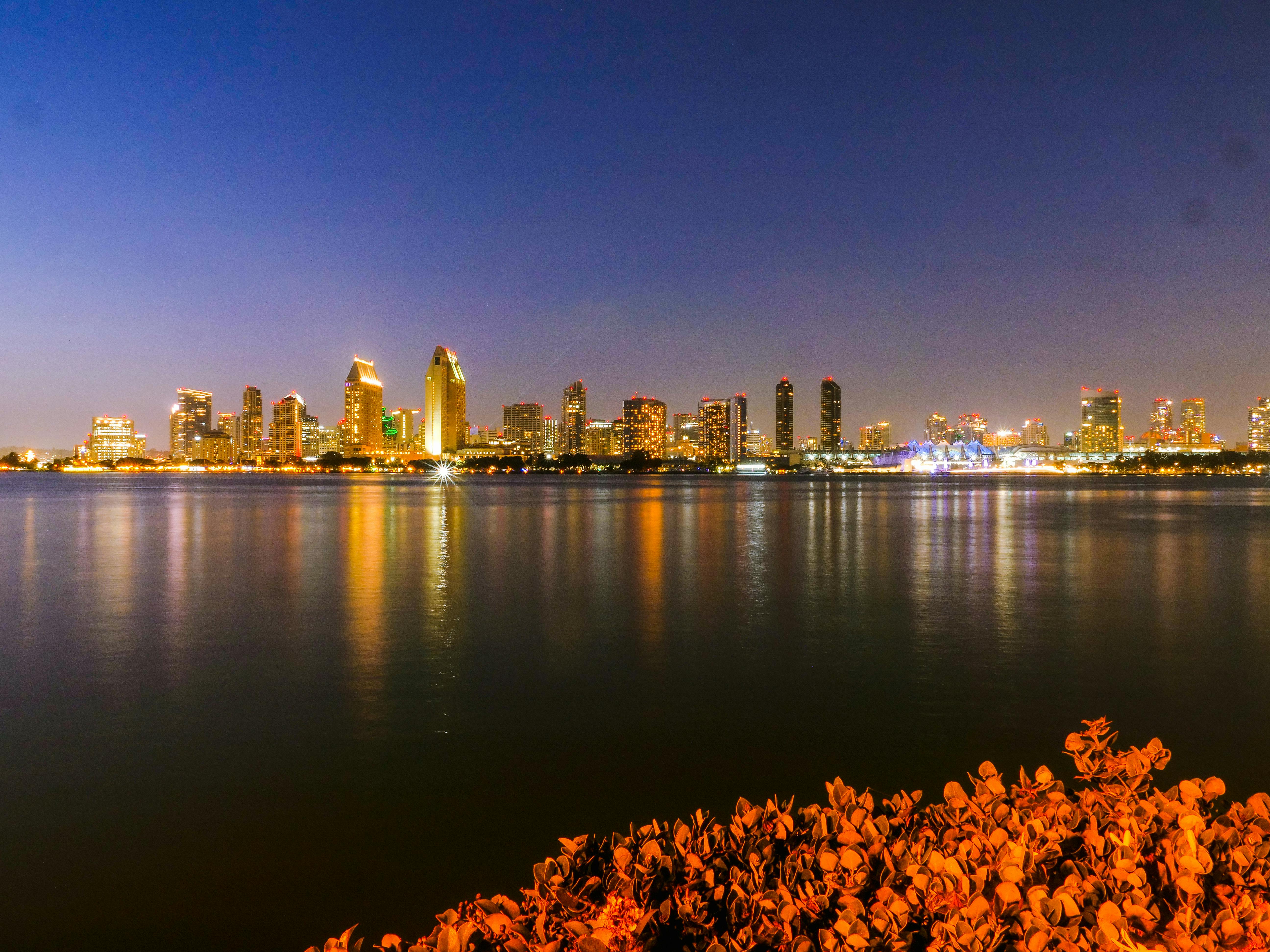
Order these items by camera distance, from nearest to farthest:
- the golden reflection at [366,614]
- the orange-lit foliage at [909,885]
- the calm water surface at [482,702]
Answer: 1. the orange-lit foliage at [909,885]
2. the calm water surface at [482,702]
3. the golden reflection at [366,614]

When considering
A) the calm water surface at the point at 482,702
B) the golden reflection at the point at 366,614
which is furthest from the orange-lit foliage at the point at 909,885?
the golden reflection at the point at 366,614

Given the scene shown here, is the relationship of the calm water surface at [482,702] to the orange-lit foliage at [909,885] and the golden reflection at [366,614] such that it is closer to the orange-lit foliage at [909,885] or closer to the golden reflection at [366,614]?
the golden reflection at [366,614]

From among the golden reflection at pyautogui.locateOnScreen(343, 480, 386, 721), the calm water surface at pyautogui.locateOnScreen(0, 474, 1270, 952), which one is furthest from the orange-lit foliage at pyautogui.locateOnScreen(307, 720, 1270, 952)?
the golden reflection at pyautogui.locateOnScreen(343, 480, 386, 721)

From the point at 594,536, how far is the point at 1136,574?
16457 millimetres

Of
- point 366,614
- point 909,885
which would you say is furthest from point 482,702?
point 909,885

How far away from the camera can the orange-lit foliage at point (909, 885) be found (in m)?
2.71

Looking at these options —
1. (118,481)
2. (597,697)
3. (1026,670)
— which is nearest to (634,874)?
(597,697)

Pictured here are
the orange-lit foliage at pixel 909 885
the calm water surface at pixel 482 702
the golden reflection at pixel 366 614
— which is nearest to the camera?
the orange-lit foliage at pixel 909 885

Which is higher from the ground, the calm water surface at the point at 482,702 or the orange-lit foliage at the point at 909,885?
the orange-lit foliage at the point at 909,885

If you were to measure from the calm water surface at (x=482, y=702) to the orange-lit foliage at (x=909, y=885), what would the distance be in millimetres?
2113

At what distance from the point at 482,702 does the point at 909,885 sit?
6.25 metres

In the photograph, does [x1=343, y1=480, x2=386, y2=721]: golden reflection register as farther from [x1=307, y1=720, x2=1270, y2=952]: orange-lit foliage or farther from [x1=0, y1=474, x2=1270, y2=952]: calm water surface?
[x1=307, y1=720, x2=1270, y2=952]: orange-lit foliage

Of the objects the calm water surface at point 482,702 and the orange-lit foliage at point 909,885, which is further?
the calm water surface at point 482,702

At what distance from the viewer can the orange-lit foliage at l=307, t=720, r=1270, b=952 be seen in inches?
107
